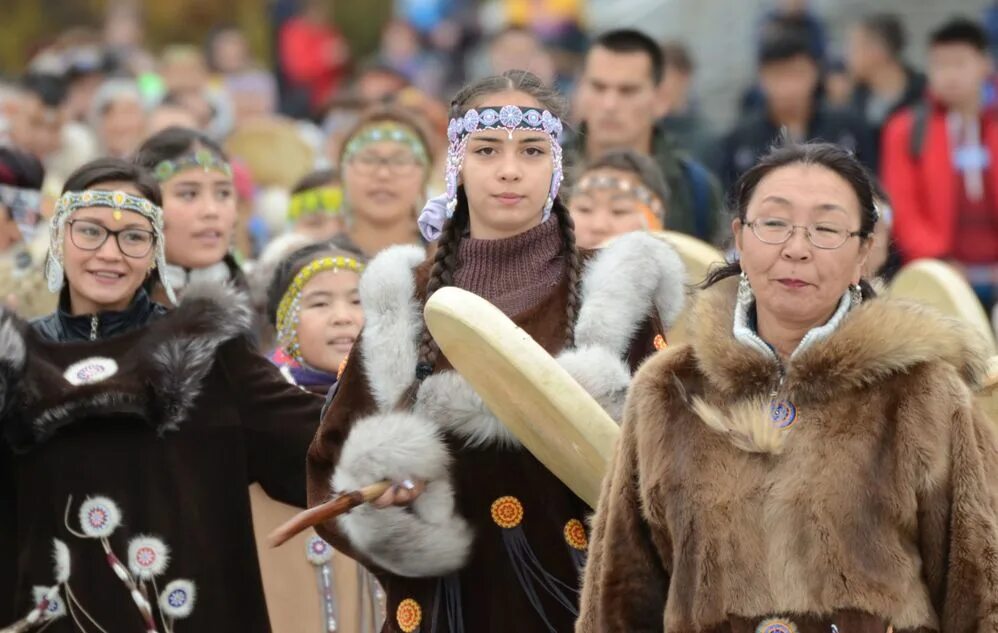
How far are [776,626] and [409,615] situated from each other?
4.62ft

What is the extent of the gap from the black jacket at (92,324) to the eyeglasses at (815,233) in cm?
230

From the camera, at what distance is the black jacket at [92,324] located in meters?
Answer: 5.94

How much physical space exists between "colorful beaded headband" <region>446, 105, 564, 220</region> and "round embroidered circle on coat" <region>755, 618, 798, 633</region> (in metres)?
1.64

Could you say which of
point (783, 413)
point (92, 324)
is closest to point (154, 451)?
point (92, 324)

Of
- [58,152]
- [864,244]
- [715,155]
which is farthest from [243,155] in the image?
[864,244]

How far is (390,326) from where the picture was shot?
530 centimetres

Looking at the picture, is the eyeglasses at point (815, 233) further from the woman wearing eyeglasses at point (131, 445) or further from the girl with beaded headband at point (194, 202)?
the girl with beaded headband at point (194, 202)

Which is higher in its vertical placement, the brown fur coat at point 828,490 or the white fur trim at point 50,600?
the brown fur coat at point 828,490

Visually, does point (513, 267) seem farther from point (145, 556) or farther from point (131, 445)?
point (145, 556)

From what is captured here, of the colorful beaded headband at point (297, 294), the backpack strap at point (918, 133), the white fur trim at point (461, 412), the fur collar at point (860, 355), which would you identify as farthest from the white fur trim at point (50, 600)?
the backpack strap at point (918, 133)

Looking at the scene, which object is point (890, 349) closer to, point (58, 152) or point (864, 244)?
point (864, 244)

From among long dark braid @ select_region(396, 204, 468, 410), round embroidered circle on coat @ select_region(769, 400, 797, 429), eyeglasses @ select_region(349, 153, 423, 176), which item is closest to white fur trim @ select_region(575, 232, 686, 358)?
long dark braid @ select_region(396, 204, 468, 410)

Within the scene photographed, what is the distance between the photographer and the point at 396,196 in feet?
28.3

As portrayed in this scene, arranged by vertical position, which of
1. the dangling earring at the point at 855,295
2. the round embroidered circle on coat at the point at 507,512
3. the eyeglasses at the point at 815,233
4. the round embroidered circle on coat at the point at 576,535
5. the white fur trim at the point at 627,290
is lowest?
the round embroidered circle on coat at the point at 576,535
